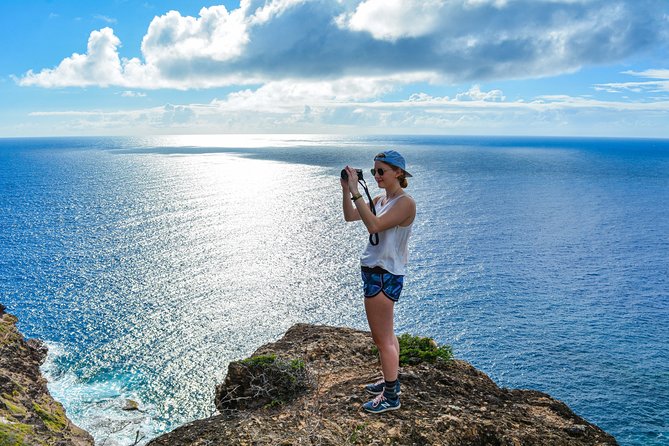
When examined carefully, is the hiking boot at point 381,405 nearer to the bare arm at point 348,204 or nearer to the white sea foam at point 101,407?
the bare arm at point 348,204

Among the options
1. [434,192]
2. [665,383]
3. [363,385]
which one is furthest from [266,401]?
[434,192]

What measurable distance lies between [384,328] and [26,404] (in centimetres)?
2036

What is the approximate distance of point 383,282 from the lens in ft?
26.1

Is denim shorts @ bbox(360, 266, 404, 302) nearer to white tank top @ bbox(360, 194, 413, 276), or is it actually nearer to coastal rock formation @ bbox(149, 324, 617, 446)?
white tank top @ bbox(360, 194, 413, 276)

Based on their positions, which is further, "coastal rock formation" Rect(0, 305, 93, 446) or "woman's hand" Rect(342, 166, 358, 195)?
"coastal rock formation" Rect(0, 305, 93, 446)

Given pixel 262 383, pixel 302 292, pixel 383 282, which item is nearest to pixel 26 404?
pixel 262 383

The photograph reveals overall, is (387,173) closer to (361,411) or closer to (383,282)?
(383,282)

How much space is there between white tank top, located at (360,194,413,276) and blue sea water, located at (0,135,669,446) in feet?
70.1

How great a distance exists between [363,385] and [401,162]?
15.4 ft

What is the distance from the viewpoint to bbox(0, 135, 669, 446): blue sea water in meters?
38.2

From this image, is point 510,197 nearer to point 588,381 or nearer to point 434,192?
point 434,192

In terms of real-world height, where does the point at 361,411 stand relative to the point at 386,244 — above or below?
below

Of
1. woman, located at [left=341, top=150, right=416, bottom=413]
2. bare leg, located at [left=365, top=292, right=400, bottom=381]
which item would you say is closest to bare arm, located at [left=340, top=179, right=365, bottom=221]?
woman, located at [left=341, top=150, right=416, bottom=413]

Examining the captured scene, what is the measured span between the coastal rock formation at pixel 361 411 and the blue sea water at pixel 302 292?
1736 cm
